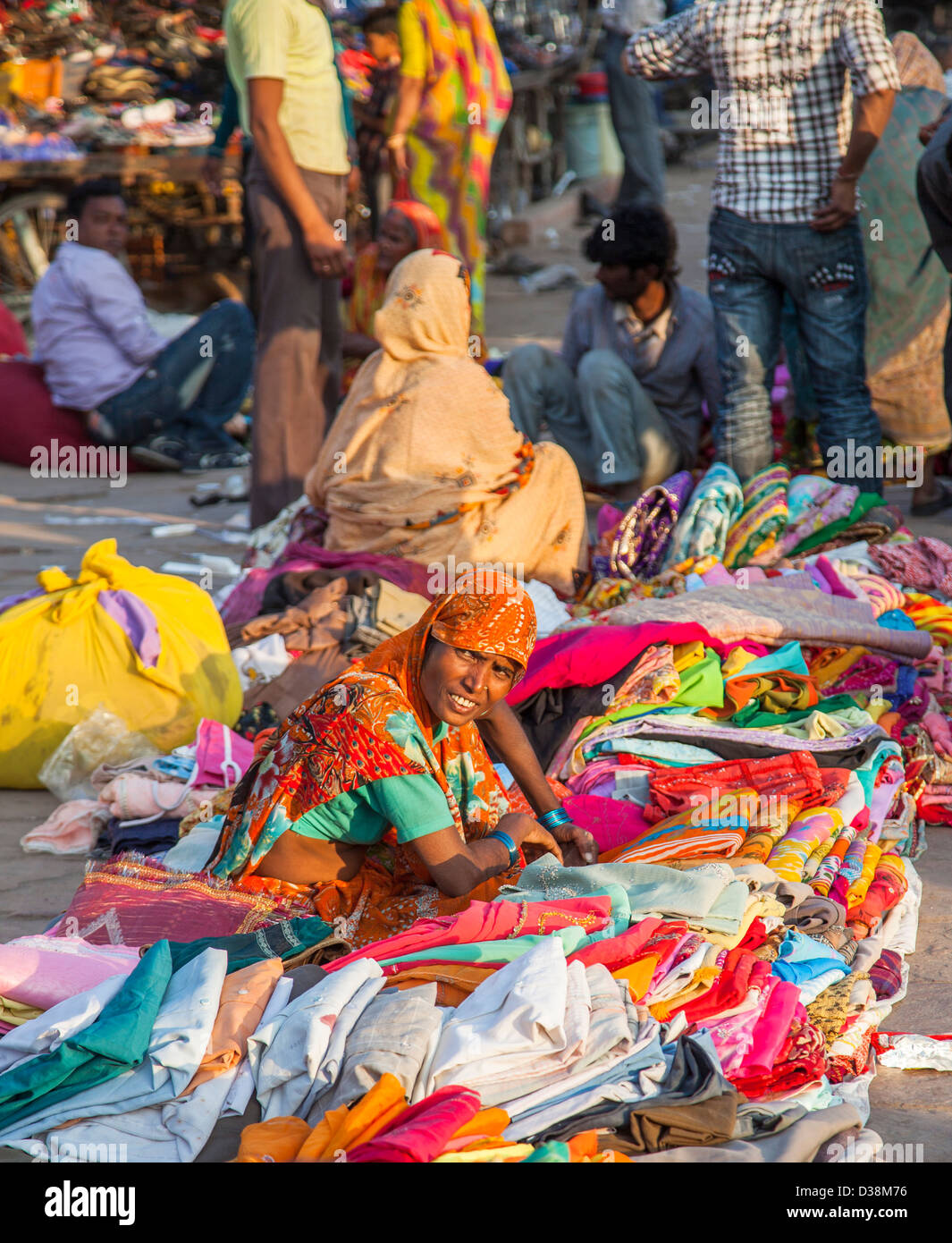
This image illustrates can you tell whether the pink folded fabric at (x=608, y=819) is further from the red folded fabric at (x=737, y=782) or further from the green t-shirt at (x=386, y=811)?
the green t-shirt at (x=386, y=811)


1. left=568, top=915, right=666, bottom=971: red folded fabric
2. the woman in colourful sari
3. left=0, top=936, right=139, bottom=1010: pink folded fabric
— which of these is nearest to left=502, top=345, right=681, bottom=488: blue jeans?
the woman in colourful sari

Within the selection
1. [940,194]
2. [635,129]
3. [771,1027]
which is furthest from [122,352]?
[771,1027]

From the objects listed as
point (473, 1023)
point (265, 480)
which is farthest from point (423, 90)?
point (473, 1023)

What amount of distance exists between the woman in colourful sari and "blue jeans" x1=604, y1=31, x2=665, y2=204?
154cm

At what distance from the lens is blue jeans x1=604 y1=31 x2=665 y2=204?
8617 mm

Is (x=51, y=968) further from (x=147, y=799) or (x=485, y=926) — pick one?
(x=147, y=799)

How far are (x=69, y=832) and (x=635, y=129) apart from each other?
647 cm

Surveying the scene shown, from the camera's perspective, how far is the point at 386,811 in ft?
8.92

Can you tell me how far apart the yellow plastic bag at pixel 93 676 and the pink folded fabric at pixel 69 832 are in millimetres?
349

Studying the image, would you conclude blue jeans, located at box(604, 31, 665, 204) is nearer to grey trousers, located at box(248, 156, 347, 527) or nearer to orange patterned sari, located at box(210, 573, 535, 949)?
grey trousers, located at box(248, 156, 347, 527)

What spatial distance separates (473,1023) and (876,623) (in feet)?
7.36

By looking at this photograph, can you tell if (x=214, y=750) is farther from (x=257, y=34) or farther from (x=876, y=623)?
(x=257, y=34)

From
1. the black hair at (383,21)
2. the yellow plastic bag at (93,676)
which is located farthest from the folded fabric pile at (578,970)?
the black hair at (383,21)

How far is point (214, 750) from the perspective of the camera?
3.78 meters
